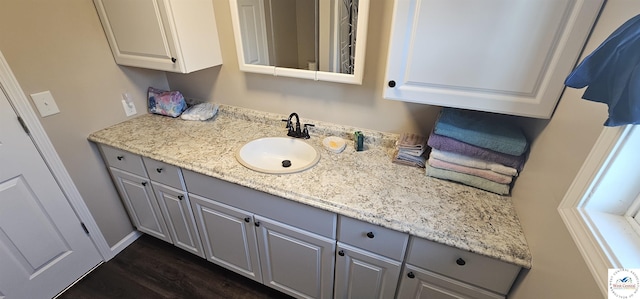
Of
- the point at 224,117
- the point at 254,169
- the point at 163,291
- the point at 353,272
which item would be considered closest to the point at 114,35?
the point at 224,117

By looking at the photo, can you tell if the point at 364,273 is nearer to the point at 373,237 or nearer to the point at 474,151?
the point at 373,237

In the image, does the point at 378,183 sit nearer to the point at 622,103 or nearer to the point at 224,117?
the point at 622,103

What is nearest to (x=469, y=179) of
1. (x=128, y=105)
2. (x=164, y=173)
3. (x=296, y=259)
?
(x=296, y=259)

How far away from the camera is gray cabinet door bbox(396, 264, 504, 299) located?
97cm

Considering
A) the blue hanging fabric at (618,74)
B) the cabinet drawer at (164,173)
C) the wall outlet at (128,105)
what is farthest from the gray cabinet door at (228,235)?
the blue hanging fabric at (618,74)

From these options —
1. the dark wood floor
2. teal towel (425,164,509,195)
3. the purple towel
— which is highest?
the purple towel

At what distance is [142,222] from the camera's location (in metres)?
1.76

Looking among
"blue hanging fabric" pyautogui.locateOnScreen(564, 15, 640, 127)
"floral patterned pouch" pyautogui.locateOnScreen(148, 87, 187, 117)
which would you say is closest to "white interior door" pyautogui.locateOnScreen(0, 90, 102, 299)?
"floral patterned pouch" pyautogui.locateOnScreen(148, 87, 187, 117)

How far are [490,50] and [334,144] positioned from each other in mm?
770

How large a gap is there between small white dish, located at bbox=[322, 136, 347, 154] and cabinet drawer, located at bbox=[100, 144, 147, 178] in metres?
1.01

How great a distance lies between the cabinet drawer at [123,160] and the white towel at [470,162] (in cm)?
151

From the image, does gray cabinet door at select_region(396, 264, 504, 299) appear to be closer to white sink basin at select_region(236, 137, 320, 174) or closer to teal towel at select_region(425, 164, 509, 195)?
teal towel at select_region(425, 164, 509, 195)

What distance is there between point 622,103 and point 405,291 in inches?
37.6
